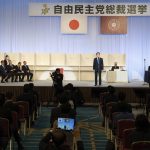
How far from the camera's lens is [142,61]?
2200 centimetres

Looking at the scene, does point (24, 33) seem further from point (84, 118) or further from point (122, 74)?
point (84, 118)

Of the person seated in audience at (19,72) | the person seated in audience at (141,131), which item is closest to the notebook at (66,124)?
the person seated in audience at (141,131)

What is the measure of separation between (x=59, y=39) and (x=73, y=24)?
1370 mm

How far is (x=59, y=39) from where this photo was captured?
868 inches

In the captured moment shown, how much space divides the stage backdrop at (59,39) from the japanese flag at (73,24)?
0.46 m

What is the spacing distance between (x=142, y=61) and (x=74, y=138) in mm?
16963

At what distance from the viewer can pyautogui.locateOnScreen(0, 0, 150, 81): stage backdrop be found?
72.2 ft

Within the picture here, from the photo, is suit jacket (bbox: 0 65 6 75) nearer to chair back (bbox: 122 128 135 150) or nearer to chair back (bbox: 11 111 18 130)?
chair back (bbox: 11 111 18 130)

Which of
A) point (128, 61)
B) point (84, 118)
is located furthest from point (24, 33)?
point (84, 118)

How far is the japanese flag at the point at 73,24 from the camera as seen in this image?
2119cm

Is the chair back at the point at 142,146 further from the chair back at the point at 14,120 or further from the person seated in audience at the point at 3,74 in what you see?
the person seated in audience at the point at 3,74

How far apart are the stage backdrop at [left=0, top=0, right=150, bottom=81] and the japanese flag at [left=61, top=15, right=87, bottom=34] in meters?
0.46

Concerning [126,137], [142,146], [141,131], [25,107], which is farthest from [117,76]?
[142,146]

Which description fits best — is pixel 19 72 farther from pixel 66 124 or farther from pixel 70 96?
pixel 66 124
